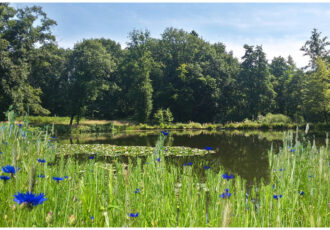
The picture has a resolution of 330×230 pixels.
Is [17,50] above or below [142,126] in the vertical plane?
above

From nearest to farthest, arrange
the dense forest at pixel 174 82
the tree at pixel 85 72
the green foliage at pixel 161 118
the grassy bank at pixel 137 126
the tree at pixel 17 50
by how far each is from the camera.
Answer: the tree at pixel 17 50
the grassy bank at pixel 137 126
the tree at pixel 85 72
the dense forest at pixel 174 82
the green foliage at pixel 161 118

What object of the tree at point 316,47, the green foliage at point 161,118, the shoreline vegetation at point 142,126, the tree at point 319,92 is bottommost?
the shoreline vegetation at point 142,126

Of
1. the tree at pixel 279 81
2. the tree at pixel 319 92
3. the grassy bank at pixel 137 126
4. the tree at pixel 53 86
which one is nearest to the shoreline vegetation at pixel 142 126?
the grassy bank at pixel 137 126

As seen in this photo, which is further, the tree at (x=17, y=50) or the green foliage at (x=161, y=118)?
the green foliage at (x=161, y=118)

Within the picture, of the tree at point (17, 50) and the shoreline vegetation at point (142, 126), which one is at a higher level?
the tree at point (17, 50)

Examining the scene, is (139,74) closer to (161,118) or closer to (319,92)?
(161,118)

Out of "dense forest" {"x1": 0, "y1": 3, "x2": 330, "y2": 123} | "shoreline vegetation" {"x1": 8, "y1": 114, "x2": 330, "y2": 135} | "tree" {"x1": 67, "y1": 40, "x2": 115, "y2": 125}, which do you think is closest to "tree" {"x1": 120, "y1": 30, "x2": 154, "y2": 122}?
"dense forest" {"x1": 0, "y1": 3, "x2": 330, "y2": 123}

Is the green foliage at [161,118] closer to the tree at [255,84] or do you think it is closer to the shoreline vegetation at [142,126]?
the shoreline vegetation at [142,126]

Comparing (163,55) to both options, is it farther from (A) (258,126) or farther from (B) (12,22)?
(B) (12,22)

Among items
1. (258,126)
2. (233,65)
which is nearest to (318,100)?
(258,126)

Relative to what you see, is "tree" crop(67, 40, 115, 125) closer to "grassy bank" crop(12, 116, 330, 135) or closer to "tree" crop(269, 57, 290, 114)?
"grassy bank" crop(12, 116, 330, 135)

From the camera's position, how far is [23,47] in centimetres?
2445

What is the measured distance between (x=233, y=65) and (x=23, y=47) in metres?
30.6

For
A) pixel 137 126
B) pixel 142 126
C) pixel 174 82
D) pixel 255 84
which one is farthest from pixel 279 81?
pixel 137 126
